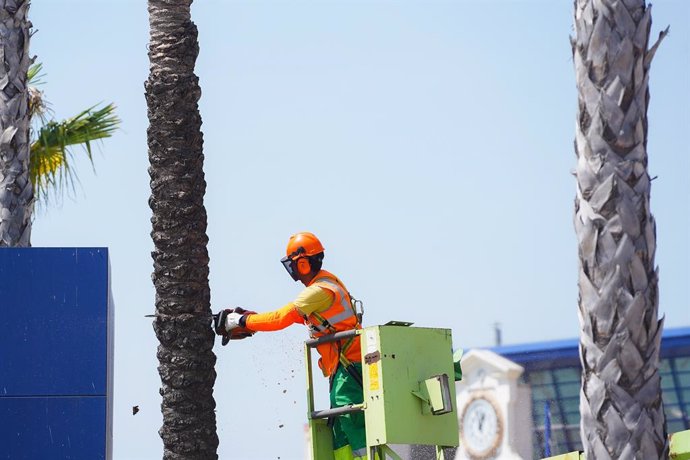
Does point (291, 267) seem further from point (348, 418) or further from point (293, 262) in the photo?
point (348, 418)

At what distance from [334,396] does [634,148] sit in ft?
11.1

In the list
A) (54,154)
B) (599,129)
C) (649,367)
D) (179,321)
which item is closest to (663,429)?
(649,367)

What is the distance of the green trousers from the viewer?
1055cm

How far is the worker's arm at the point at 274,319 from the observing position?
10773 millimetres

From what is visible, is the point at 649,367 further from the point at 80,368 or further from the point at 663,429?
the point at 80,368

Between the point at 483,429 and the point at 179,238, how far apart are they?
24965 mm

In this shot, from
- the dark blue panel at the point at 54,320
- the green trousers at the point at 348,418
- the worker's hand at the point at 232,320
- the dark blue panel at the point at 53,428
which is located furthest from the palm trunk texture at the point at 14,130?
the green trousers at the point at 348,418

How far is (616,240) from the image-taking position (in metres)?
8.42

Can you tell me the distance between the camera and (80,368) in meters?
11.1

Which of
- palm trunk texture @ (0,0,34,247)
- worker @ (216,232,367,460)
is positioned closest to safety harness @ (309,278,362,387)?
worker @ (216,232,367,460)

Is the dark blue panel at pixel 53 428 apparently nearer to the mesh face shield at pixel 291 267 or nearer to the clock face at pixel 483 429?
the mesh face shield at pixel 291 267

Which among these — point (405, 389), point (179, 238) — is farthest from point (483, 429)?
point (405, 389)

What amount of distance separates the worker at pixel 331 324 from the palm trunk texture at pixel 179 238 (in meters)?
A: 0.77

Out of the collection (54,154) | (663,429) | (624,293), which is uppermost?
(54,154)
